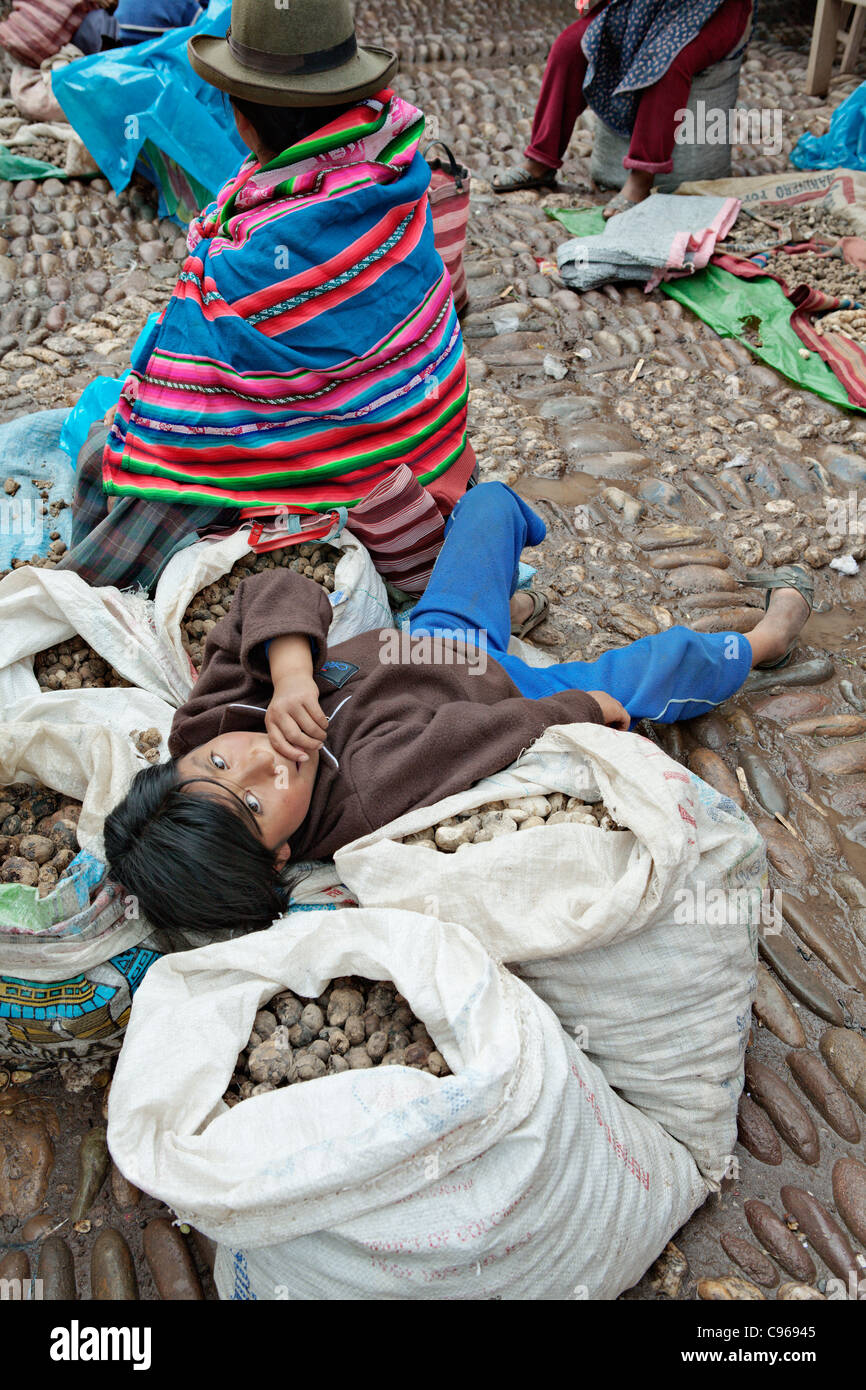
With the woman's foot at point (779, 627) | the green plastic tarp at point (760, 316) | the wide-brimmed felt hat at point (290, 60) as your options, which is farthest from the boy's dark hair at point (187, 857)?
the green plastic tarp at point (760, 316)

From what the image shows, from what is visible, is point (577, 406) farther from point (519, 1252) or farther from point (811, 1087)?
point (519, 1252)

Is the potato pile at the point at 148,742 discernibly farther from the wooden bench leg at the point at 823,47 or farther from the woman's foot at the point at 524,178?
the wooden bench leg at the point at 823,47

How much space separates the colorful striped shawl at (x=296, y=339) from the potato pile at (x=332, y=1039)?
4.40 ft

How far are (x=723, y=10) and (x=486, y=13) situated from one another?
116 inches

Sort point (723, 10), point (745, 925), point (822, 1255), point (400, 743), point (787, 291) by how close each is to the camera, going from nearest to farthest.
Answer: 1. point (822, 1255)
2. point (745, 925)
3. point (400, 743)
4. point (787, 291)
5. point (723, 10)

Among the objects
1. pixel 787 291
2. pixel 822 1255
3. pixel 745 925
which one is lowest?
pixel 822 1255

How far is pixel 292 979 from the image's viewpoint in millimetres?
1604

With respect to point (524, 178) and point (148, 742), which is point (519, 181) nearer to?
point (524, 178)

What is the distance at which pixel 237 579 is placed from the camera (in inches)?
96.5

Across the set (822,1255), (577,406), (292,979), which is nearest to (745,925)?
(822,1255)

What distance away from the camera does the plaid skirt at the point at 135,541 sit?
98.3 inches

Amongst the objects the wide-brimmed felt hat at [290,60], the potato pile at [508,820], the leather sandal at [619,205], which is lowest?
the potato pile at [508,820]

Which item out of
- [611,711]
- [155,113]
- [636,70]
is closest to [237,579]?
[611,711]

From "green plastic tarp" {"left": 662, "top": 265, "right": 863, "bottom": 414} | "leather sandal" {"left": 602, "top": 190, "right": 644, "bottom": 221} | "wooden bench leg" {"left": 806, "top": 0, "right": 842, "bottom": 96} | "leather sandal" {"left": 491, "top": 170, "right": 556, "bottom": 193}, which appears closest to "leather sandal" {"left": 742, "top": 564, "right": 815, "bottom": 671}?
"green plastic tarp" {"left": 662, "top": 265, "right": 863, "bottom": 414}
